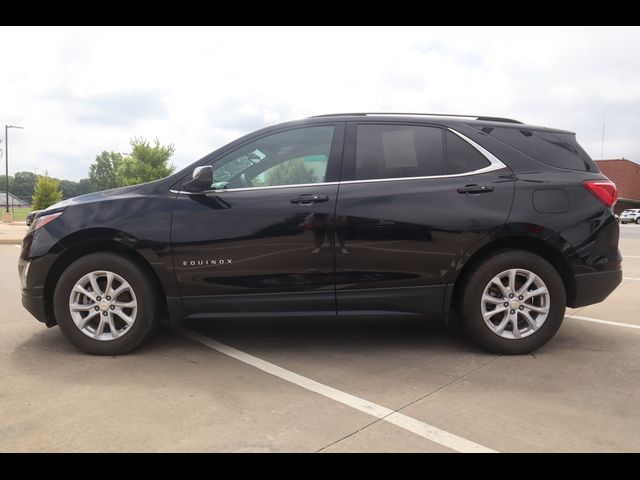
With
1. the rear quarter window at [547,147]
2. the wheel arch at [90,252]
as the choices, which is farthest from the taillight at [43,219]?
the rear quarter window at [547,147]

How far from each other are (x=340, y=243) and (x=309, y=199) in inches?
16.2

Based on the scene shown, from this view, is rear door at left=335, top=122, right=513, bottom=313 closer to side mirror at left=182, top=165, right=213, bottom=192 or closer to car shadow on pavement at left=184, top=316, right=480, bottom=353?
car shadow on pavement at left=184, top=316, right=480, bottom=353

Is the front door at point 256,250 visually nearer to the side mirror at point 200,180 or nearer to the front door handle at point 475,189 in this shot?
the side mirror at point 200,180

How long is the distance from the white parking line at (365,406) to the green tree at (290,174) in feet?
4.58

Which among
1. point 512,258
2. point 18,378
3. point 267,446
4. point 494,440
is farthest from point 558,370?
point 18,378

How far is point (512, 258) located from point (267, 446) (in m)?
2.35

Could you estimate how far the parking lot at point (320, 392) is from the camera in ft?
8.14

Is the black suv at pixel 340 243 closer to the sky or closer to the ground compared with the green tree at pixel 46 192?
closer to the ground

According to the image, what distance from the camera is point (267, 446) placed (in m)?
2.40

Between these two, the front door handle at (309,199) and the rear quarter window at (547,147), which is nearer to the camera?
the front door handle at (309,199)

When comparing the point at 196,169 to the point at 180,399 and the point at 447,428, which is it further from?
the point at 447,428

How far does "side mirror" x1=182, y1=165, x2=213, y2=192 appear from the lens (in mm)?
3650

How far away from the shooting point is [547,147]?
155 inches
